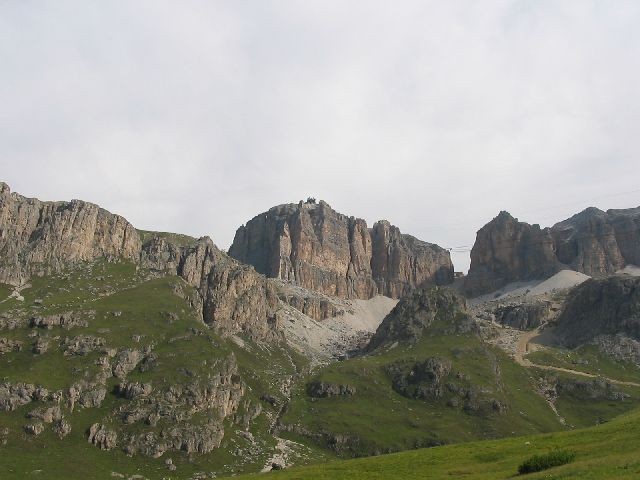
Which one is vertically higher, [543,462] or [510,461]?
[543,462]

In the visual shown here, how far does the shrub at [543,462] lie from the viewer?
5957cm

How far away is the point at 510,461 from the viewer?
71.8 metres

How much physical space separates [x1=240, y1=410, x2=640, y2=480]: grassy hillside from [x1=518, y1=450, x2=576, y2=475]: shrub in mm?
1094

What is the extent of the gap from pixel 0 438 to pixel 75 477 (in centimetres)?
3195

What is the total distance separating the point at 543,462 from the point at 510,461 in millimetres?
12283

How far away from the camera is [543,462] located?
60.2 m

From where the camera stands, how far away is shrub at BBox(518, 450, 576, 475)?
195 ft

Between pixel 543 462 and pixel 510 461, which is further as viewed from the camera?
pixel 510 461

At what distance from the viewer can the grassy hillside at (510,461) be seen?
53.4 meters

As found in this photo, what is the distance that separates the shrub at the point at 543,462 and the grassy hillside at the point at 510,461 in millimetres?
1094

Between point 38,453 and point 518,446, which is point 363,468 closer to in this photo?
point 518,446

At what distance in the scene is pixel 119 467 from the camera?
19712cm

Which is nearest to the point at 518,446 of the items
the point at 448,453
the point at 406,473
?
the point at 448,453

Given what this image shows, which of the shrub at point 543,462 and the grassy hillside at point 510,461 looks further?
the shrub at point 543,462
